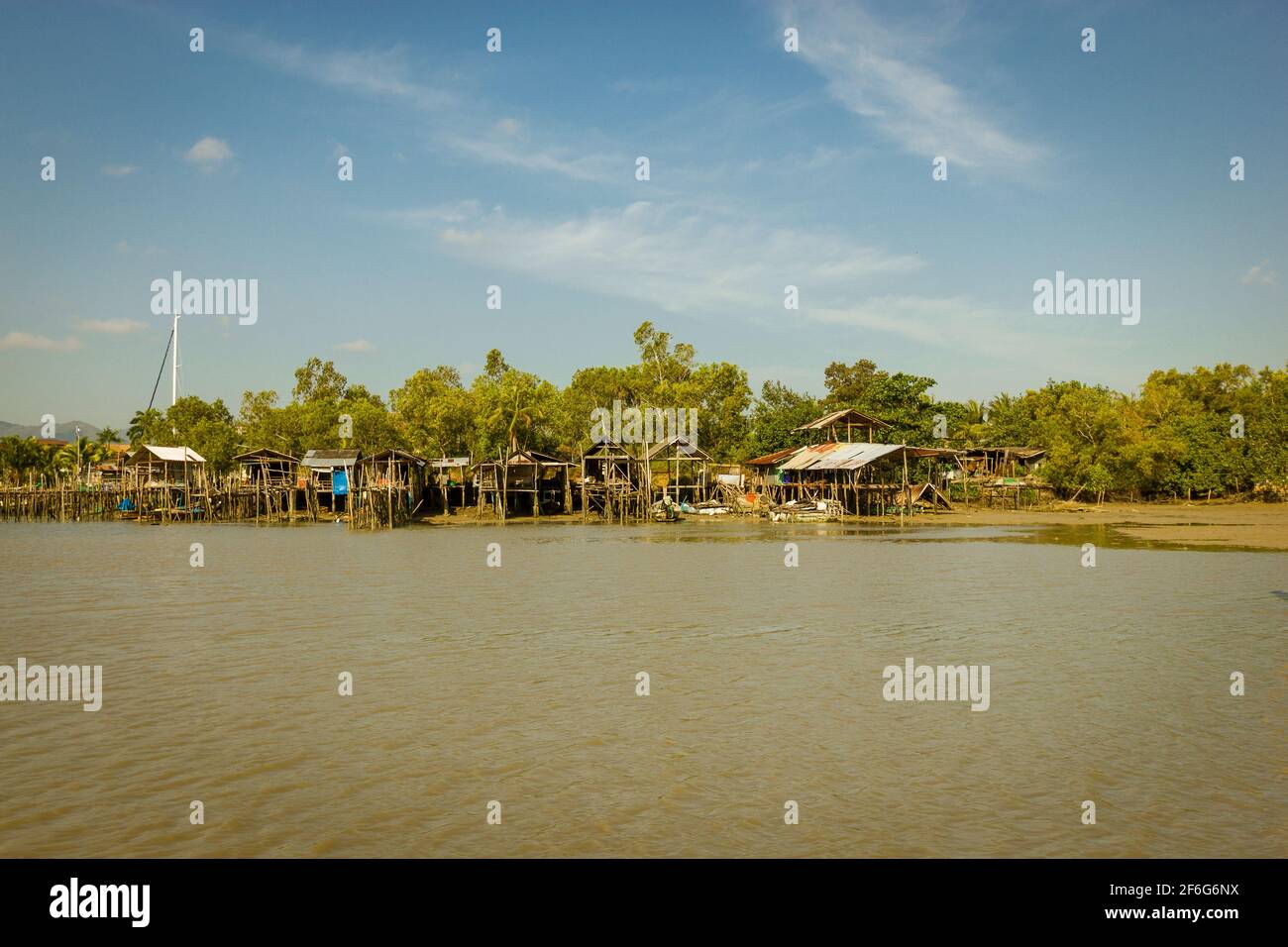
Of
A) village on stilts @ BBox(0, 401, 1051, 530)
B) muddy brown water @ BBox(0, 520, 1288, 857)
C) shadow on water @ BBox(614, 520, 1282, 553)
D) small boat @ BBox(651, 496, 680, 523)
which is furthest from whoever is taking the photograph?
small boat @ BBox(651, 496, 680, 523)

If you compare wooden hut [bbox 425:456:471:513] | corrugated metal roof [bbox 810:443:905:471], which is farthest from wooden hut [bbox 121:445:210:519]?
corrugated metal roof [bbox 810:443:905:471]

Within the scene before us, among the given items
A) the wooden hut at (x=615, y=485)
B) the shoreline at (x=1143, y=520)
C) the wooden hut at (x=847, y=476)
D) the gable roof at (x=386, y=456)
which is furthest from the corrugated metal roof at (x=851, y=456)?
the gable roof at (x=386, y=456)

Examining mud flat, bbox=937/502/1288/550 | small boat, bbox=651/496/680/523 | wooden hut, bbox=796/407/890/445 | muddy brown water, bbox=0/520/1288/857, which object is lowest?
muddy brown water, bbox=0/520/1288/857

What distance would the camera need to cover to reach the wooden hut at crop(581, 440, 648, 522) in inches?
2239

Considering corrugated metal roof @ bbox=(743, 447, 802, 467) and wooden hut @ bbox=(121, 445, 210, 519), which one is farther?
corrugated metal roof @ bbox=(743, 447, 802, 467)

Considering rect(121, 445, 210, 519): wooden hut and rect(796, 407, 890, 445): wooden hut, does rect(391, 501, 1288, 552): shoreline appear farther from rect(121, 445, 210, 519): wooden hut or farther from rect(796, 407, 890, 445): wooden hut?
rect(121, 445, 210, 519): wooden hut

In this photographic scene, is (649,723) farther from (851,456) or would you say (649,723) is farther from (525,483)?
(525,483)

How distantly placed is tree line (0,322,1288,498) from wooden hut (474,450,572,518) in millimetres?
1946

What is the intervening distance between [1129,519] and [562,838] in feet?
165

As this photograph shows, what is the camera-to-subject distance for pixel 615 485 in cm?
5722

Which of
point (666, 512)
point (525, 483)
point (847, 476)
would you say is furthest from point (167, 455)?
point (847, 476)
